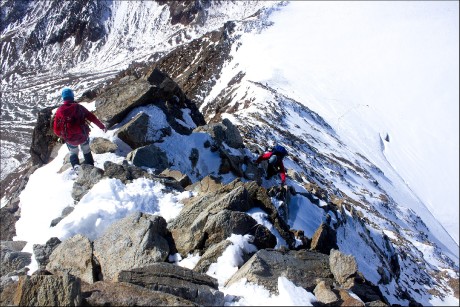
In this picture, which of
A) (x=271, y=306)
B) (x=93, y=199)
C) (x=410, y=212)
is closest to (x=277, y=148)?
(x=93, y=199)

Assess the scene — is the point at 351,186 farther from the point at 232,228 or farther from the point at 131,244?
the point at 131,244

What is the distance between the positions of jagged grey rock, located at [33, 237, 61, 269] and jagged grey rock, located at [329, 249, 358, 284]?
237 inches

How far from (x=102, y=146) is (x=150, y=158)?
1.61m

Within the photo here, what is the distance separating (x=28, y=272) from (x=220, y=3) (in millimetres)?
148009

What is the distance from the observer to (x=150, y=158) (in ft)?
43.5

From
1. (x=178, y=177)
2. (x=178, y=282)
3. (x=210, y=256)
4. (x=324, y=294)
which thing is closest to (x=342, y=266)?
(x=324, y=294)

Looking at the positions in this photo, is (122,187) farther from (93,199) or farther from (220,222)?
(220,222)

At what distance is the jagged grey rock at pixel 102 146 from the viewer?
13266 millimetres

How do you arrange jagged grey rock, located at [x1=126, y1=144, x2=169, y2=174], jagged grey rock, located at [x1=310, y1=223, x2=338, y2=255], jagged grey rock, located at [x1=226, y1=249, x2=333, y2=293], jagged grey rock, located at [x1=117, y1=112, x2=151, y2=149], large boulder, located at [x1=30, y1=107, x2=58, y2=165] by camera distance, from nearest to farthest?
1. jagged grey rock, located at [x1=226, y1=249, x2=333, y2=293]
2. jagged grey rock, located at [x1=310, y1=223, x2=338, y2=255]
3. jagged grey rock, located at [x1=126, y1=144, x2=169, y2=174]
4. jagged grey rock, located at [x1=117, y1=112, x2=151, y2=149]
5. large boulder, located at [x1=30, y1=107, x2=58, y2=165]

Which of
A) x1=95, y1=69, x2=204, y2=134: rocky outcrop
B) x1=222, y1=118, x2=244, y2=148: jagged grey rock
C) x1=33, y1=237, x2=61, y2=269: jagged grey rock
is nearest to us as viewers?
x1=33, y1=237, x2=61, y2=269: jagged grey rock

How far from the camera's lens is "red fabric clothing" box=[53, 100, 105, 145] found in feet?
37.7

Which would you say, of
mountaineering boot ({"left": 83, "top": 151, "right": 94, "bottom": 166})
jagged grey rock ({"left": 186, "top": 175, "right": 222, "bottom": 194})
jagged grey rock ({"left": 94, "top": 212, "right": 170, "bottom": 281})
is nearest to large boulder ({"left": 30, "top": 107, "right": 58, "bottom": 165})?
mountaineering boot ({"left": 83, "top": 151, "right": 94, "bottom": 166})

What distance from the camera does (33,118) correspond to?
10969cm

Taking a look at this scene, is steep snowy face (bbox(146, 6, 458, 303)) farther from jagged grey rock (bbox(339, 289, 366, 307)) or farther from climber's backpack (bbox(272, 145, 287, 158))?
jagged grey rock (bbox(339, 289, 366, 307))
